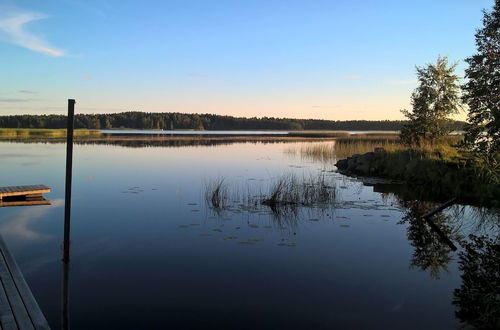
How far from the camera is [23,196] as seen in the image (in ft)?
51.5

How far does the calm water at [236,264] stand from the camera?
628cm

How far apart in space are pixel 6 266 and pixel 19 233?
4.02 metres

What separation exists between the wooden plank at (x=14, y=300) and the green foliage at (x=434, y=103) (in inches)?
871

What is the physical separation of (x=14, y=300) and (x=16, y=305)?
19 centimetres

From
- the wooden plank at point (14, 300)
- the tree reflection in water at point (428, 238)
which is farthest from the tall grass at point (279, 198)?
the wooden plank at point (14, 300)

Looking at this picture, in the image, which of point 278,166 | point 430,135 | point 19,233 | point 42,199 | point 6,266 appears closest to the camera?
point 6,266

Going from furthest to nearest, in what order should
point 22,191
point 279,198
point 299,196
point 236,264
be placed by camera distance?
point 299,196 < point 22,191 < point 279,198 < point 236,264

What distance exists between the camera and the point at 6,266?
6902 millimetres

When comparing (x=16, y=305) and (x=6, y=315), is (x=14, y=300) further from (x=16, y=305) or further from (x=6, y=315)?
(x=6, y=315)

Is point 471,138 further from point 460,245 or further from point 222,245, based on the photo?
point 222,245

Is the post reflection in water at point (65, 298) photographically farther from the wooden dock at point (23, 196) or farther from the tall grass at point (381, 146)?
the tall grass at point (381, 146)

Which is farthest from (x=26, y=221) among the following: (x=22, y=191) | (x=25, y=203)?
(x=22, y=191)

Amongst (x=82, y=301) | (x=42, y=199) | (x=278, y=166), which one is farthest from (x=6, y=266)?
(x=278, y=166)

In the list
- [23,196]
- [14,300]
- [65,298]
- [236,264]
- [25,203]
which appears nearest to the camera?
[14,300]
